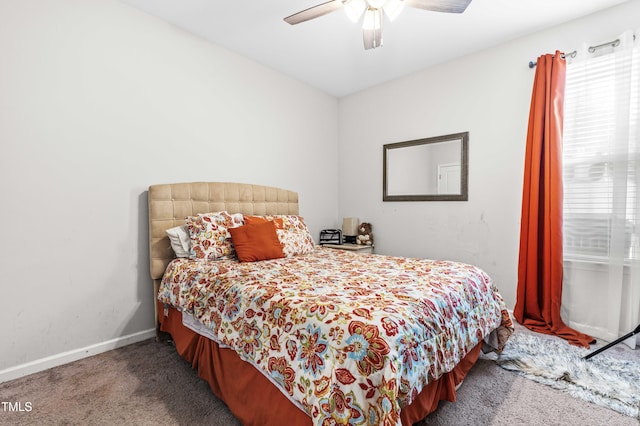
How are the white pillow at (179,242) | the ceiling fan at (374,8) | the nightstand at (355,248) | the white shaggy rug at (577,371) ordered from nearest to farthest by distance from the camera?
the white shaggy rug at (577,371), the ceiling fan at (374,8), the white pillow at (179,242), the nightstand at (355,248)

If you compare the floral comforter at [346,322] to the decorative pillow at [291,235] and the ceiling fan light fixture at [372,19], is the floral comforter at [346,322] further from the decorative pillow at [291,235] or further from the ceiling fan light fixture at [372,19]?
the ceiling fan light fixture at [372,19]

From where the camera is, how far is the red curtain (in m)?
2.51

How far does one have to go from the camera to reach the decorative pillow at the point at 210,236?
236 centimetres

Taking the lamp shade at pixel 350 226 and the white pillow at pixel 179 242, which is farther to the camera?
the lamp shade at pixel 350 226

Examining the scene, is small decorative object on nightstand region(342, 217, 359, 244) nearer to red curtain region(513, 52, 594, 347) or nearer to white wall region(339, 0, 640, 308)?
white wall region(339, 0, 640, 308)

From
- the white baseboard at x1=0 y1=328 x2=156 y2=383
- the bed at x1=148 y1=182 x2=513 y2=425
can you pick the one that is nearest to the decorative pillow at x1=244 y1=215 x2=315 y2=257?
the bed at x1=148 y1=182 x2=513 y2=425

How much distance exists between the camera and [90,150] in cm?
221

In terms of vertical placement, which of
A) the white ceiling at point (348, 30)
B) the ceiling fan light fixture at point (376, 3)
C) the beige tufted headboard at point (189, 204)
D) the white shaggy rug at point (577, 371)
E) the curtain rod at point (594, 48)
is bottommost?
the white shaggy rug at point (577, 371)

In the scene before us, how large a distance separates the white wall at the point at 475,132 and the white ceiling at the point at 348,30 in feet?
0.48

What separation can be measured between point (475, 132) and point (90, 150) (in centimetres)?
330

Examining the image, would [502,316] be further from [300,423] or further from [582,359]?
[300,423]

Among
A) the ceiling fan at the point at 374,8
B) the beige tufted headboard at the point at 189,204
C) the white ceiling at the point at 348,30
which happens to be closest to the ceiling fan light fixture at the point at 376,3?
the ceiling fan at the point at 374,8

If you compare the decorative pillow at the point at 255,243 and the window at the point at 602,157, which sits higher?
the window at the point at 602,157

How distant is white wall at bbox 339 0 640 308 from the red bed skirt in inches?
57.1
